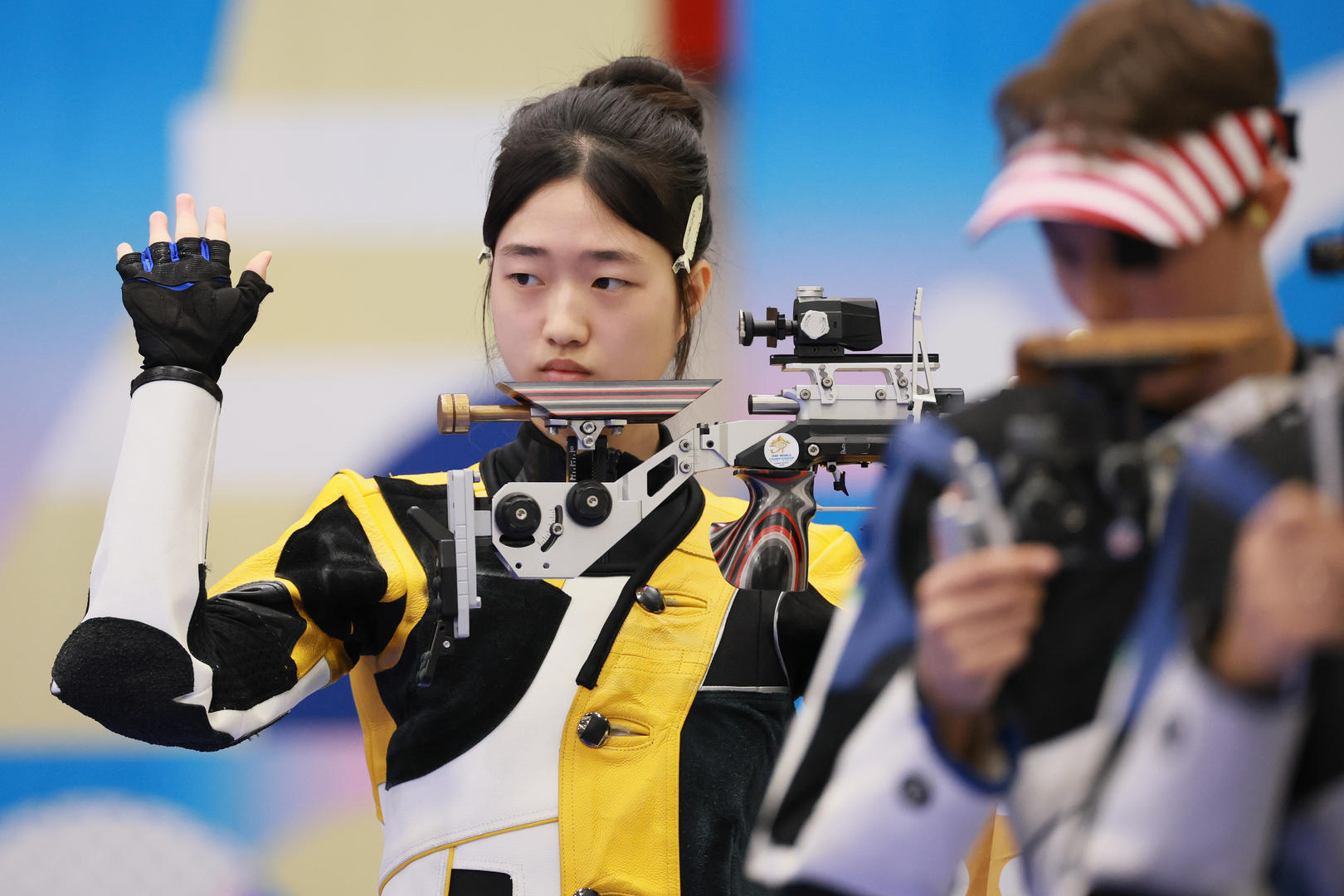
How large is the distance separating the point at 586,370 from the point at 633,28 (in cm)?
93

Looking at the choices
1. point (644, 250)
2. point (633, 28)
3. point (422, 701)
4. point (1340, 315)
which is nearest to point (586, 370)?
point (644, 250)

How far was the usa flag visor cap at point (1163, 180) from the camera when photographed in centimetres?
60

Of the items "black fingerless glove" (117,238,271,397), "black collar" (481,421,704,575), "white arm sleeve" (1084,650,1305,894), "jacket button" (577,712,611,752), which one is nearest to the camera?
"white arm sleeve" (1084,650,1305,894)

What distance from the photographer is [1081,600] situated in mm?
602

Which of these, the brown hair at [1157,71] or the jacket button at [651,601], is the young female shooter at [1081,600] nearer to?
the brown hair at [1157,71]

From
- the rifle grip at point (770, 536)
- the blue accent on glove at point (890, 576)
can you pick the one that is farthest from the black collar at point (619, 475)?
the blue accent on glove at point (890, 576)

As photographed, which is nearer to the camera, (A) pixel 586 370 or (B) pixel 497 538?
(B) pixel 497 538

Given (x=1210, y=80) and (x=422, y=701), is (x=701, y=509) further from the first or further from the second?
(x=1210, y=80)

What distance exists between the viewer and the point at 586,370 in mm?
1278

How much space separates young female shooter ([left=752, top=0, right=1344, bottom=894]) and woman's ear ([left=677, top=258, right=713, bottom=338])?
2.60ft

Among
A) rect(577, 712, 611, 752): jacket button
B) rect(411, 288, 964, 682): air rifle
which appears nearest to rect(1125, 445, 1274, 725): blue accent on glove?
rect(411, 288, 964, 682): air rifle

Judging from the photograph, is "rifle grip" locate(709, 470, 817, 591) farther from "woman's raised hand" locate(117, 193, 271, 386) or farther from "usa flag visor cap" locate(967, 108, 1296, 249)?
"usa flag visor cap" locate(967, 108, 1296, 249)

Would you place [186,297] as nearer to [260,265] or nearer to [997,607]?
[260,265]

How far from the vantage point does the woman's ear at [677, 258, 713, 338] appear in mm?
1426
